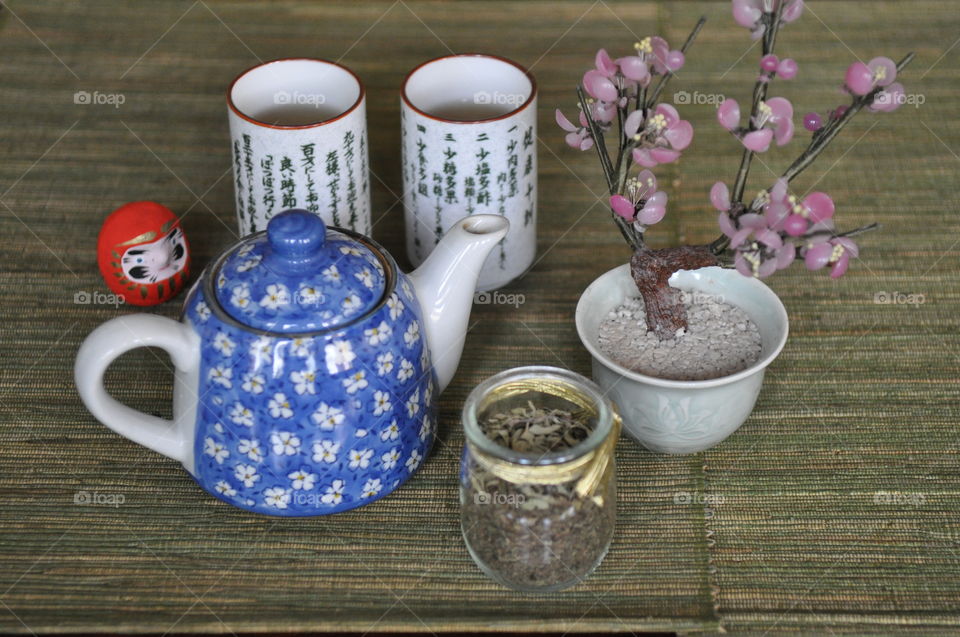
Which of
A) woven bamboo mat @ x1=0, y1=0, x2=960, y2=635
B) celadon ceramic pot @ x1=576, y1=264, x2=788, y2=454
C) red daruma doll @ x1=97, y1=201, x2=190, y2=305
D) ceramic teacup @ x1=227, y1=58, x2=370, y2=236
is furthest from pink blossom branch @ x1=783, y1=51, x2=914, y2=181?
red daruma doll @ x1=97, y1=201, x2=190, y2=305

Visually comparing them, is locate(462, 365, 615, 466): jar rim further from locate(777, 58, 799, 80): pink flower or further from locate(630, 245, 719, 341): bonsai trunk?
locate(777, 58, 799, 80): pink flower

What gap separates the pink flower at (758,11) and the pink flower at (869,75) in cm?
6

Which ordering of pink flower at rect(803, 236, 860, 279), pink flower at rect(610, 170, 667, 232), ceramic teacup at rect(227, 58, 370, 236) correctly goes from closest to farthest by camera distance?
pink flower at rect(803, 236, 860, 279) → pink flower at rect(610, 170, 667, 232) → ceramic teacup at rect(227, 58, 370, 236)

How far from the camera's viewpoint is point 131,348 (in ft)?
2.47

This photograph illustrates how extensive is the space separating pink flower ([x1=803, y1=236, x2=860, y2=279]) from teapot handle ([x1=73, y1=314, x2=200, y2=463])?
42 centimetres

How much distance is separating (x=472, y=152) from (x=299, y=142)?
0.50 feet

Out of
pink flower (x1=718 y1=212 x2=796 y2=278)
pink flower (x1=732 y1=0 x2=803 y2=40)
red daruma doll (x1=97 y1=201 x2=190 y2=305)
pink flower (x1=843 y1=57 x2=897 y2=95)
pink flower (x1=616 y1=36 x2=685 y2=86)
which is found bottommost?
red daruma doll (x1=97 y1=201 x2=190 y2=305)

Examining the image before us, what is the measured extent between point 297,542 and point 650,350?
1.02ft

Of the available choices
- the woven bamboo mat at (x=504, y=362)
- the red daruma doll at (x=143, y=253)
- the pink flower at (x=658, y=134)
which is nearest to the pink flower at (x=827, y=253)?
the pink flower at (x=658, y=134)

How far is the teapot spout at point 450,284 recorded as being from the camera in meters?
0.84

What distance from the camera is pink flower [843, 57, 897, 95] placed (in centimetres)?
69

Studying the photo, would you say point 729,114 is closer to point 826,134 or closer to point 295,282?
point 826,134

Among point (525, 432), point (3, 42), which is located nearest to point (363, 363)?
point (525, 432)

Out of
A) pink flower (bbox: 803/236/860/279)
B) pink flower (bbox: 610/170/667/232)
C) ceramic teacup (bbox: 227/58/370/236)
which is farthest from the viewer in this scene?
ceramic teacup (bbox: 227/58/370/236)
